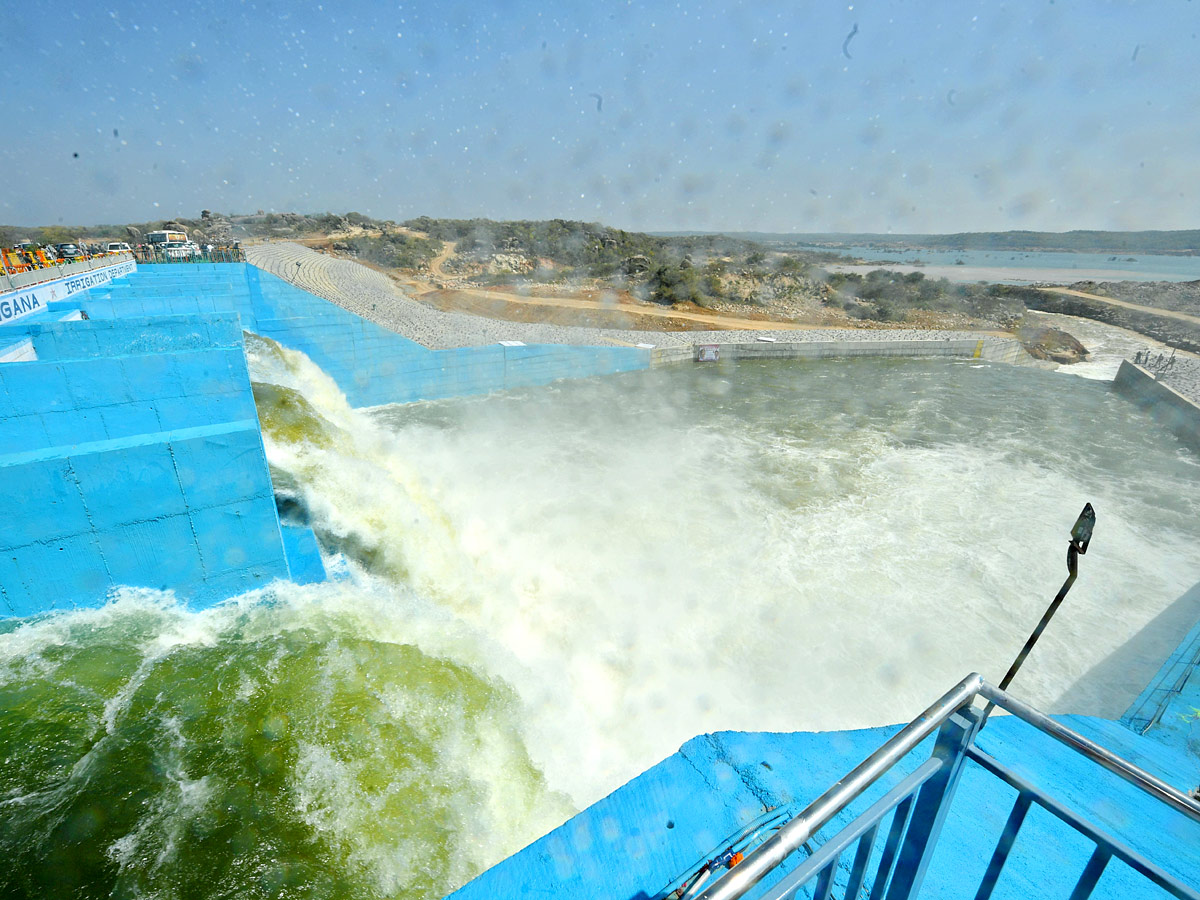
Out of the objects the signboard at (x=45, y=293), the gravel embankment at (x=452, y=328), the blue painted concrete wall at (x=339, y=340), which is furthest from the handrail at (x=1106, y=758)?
the gravel embankment at (x=452, y=328)

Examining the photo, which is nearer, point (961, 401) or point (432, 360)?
point (432, 360)

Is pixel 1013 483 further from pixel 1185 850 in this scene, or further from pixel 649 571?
pixel 1185 850

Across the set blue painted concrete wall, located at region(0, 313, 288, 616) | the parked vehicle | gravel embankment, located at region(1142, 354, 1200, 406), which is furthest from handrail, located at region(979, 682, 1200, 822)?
the parked vehicle

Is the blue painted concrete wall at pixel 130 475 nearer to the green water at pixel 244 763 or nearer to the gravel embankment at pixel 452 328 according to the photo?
the green water at pixel 244 763

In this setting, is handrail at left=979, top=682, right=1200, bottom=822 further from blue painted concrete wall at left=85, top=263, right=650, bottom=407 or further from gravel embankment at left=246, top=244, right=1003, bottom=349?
gravel embankment at left=246, top=244, right=1003, bottom=349

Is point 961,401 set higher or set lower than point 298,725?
lower

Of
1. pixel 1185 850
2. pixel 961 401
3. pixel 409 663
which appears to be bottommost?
pixel 961 401

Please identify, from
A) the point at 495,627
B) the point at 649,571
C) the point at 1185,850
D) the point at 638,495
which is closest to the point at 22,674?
the point at 495,627

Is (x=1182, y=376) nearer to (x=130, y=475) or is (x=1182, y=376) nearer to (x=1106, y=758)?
(x=1106, y=758)

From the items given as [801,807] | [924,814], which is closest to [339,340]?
[801,807]
